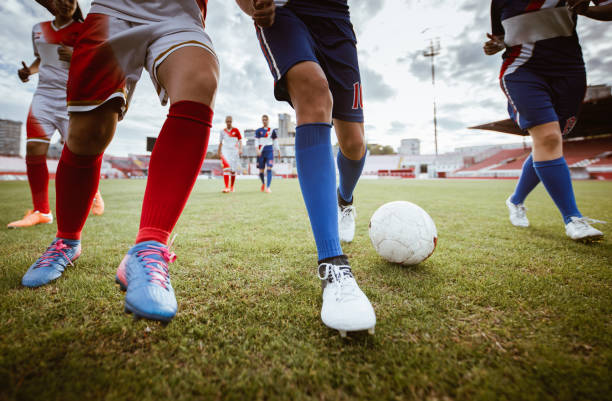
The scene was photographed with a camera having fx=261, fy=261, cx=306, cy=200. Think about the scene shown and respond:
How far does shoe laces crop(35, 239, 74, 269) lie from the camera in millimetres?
1256

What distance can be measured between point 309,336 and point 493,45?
309 centimetres

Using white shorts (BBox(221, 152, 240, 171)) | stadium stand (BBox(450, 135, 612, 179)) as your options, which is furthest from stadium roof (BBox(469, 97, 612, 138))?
white shorts (BBox(221, 152, 240, 171))

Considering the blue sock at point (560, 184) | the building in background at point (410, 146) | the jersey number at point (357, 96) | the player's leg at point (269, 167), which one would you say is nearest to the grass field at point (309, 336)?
the blue sock at point (560, 184)

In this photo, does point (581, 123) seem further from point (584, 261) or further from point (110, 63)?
point (110, 63)

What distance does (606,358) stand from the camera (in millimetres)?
696

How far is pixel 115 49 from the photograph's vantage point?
43.6 inches

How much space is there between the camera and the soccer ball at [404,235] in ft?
4.64

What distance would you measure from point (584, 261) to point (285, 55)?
79.1 inches

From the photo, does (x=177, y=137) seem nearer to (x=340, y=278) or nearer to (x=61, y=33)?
(x=340, y=278)

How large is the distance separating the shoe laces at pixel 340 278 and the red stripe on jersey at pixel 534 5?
273 cm

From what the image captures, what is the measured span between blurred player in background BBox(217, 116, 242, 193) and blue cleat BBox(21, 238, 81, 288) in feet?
21.4

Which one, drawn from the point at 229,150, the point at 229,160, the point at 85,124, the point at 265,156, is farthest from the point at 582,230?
the point at 229,150

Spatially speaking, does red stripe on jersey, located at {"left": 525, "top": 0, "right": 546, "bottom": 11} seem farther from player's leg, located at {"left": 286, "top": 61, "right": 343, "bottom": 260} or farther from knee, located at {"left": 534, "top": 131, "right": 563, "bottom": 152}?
player's leg, located at {"left": 286, "top": 61, "right": 343, "bottom": 260}

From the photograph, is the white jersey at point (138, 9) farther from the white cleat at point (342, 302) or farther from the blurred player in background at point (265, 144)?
the blurred player in background at point (265, 144)
